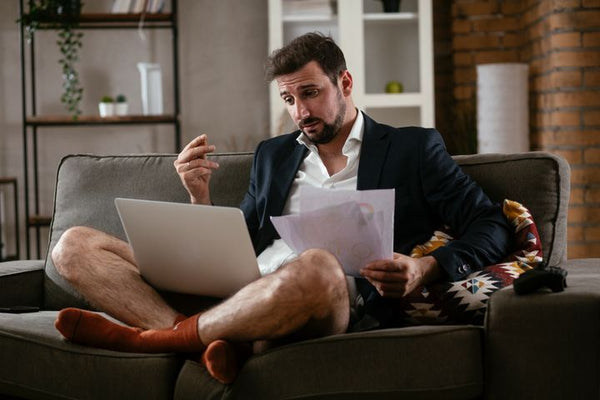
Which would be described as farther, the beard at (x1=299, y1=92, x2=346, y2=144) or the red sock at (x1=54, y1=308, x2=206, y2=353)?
the beard at (x1=299, y1=92, x2=346, y2=144)

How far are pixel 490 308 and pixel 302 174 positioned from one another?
0.79m

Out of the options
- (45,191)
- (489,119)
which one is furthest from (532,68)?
(45,191)

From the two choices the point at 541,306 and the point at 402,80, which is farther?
the point at 402,80

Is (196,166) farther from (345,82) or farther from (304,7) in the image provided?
(304,7)

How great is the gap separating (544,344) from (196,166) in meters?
0.98

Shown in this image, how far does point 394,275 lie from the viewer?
176 centimetres

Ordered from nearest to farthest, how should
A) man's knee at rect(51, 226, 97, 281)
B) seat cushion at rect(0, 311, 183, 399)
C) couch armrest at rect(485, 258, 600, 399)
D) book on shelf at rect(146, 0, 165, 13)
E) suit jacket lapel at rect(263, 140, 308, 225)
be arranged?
couch armrest at rect(485, 258, 600, 399)
seat cushion at rect(0, 311, 183, 399)
man's knee at rect(51, 226, 97, 281)
suit jacket lapel at rect(263, 140, 308, 225)
book on shelf at rect(146, 0, 165, 13)

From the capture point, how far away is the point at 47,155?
4410mm

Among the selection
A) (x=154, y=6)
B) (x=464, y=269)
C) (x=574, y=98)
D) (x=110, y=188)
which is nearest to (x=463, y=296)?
(x=464, y=269)

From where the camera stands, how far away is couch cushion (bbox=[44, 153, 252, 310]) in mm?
2398

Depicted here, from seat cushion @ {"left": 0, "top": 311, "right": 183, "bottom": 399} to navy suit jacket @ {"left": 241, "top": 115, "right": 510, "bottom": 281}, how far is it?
566mm

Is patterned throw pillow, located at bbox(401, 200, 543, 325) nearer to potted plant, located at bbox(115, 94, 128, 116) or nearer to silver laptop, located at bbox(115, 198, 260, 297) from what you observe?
silver laptop, located at bbox(115, 198, 260, 297)

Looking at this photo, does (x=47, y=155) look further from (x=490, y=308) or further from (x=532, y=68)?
(x=490, y=308)

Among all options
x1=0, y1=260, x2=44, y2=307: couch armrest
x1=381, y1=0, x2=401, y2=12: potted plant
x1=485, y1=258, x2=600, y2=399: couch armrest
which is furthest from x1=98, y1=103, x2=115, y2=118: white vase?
x1=485, y1=258, x2=600, y2=399: couch armrest
